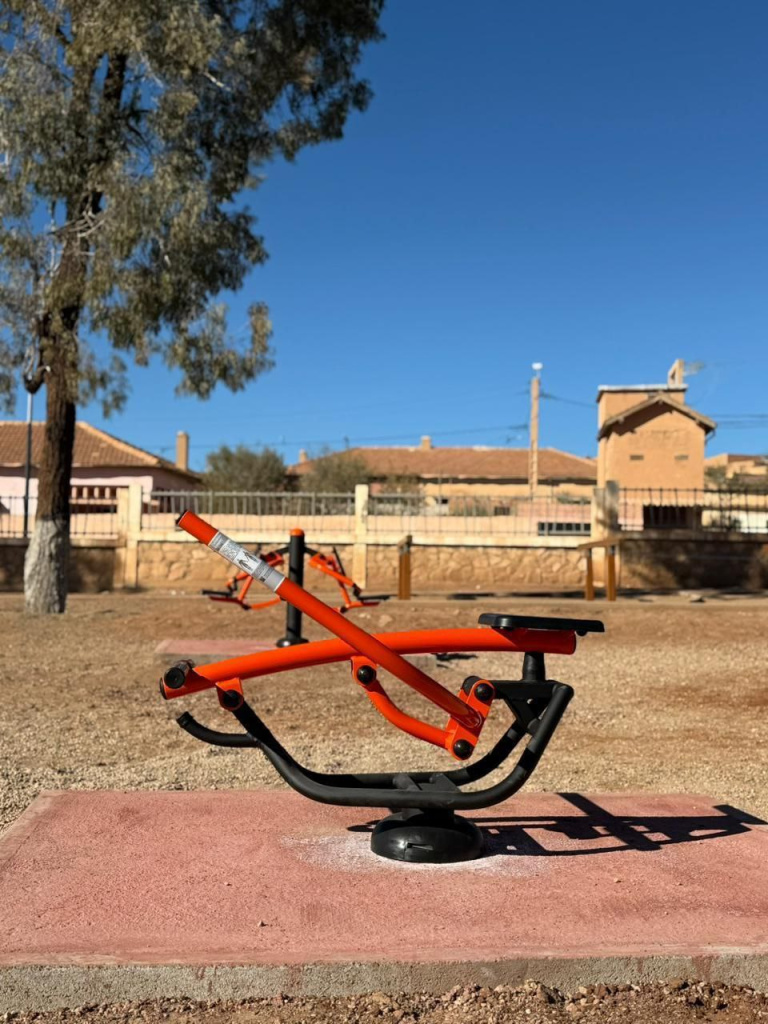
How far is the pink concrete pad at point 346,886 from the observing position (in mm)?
2711

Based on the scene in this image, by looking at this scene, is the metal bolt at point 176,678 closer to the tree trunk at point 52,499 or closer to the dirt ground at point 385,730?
the dirt ground at point 385,730

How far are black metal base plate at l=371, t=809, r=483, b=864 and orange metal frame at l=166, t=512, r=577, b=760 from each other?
1.00 feet

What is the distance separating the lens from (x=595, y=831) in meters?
3.91

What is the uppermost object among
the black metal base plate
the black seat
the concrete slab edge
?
the black seat

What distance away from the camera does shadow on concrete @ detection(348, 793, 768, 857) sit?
12.0 ft

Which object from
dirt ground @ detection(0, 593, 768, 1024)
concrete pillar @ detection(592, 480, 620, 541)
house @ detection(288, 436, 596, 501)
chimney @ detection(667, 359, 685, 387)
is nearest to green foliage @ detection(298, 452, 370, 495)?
house @ detection(288, 436, 596, 501)

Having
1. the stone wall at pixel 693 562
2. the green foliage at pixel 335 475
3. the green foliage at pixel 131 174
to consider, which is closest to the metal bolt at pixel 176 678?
the green foliage at pixel 131 174

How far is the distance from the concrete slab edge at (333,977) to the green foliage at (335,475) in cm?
4546

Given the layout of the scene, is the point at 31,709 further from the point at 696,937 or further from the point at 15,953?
the point at 696,937

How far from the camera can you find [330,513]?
80.7ft

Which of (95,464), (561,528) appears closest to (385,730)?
(561,528)

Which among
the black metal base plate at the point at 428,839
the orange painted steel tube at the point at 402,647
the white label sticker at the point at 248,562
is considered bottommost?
the black metal base plate at the point at 428,839

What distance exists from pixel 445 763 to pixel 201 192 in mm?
10266

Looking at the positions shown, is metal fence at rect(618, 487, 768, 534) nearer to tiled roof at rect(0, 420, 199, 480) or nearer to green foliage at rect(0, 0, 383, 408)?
green foliage at rect(0, 0, 383, 408)
